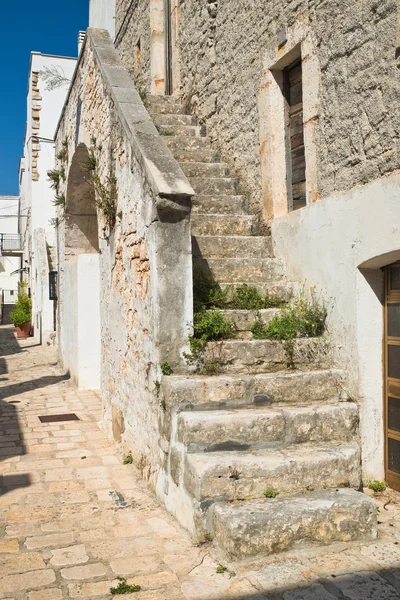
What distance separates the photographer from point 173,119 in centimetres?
777

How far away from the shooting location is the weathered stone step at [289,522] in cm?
304

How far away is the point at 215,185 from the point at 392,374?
3109 mm

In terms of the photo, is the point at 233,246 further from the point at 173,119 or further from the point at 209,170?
the point at 173,119

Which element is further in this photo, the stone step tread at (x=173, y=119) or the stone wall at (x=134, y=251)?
the stone step tread at (x=173, y=119)

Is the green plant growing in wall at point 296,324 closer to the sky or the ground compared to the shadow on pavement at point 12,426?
closer to the sky

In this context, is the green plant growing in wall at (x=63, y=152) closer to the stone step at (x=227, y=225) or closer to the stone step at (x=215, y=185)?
the stone step at (x=215, y=185)

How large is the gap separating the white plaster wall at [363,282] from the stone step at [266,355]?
0.52 feet

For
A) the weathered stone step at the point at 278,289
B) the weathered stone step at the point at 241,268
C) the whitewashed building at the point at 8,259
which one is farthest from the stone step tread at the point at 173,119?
the whitewashed building at the point at 8,259

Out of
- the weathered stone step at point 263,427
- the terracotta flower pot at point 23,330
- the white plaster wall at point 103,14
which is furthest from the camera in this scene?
the terracotta flower pot at point 23,330

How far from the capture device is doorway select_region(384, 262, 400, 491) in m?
4.11

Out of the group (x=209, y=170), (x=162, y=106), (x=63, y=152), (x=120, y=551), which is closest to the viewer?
(x=120, y=551)

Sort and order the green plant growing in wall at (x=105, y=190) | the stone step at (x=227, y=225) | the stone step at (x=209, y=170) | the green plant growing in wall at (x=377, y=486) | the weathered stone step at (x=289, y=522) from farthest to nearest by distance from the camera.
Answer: the stone step at (x=209, y=170)
the stone step at (x=227, y=225)
the green plant growing in wall at (x=105, y=190)
the green plant growing in wall at (x=377, y=486)
the weathered stone step at (x=289, y=522)

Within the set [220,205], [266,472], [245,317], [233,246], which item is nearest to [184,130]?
[220,205]

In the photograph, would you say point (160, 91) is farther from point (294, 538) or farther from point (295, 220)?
point (294, 538)
